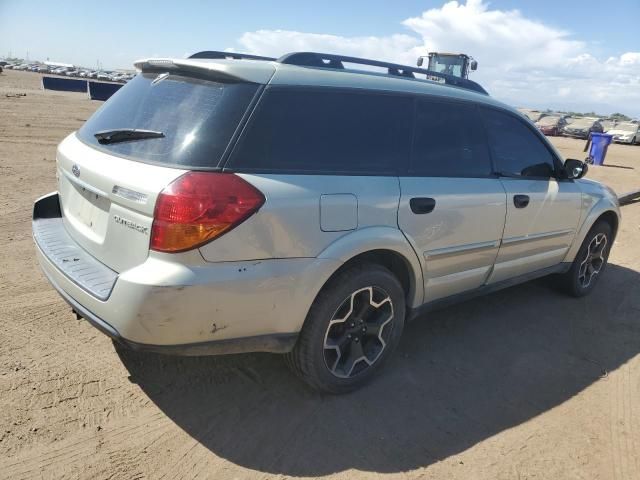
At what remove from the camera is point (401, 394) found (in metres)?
3.11

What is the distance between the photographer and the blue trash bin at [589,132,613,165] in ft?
59.8

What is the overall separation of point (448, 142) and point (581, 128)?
3733 centimetres

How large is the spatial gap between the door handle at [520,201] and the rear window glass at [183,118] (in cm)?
220

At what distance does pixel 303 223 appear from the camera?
2.51 metres

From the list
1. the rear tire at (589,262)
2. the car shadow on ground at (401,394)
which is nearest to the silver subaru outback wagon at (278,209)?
the car shadow on ground at (401,394)

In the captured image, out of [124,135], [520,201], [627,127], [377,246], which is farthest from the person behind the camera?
[627,127]

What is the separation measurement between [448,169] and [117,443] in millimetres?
2504

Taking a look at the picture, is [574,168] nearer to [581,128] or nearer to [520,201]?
[520,201]

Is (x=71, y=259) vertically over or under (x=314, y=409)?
over

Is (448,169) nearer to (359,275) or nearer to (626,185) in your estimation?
(359,275)

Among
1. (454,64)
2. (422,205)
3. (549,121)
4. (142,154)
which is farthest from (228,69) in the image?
(549,121)

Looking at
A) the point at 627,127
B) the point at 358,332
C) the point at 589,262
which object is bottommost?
the point at 627,127

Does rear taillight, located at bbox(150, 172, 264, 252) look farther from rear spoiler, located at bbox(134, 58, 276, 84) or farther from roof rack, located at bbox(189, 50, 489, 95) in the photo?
roof rack, located at bbox(189, 50, 489, 95)

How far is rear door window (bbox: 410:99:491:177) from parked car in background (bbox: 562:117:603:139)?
35.5 m
